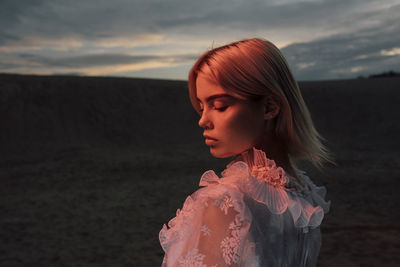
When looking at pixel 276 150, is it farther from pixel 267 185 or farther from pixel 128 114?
pixel 128 114

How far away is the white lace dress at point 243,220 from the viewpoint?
3.72 ft

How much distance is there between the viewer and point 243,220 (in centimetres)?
115

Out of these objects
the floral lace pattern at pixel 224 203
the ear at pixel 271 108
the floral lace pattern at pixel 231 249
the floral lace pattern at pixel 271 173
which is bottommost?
the floral lace pattern at pixel 231 249

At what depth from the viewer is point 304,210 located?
1.31 metres

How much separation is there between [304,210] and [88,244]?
16.8ft

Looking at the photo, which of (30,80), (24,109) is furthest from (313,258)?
(30,80)

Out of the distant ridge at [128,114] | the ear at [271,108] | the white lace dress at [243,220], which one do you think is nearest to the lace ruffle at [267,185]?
the white lace dress at [243,220]

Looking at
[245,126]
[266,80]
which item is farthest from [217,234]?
[266,80]

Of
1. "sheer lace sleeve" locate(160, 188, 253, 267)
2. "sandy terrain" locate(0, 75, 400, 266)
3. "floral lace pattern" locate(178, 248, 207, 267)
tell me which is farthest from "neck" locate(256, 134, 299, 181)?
"sandy terrain" locate(0, 75, 400, 266)

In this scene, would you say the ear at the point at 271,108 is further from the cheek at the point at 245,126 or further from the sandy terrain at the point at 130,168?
the sandy terrain at the point at 130,168

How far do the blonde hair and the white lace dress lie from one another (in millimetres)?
121

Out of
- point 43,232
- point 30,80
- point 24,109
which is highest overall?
point 30,80

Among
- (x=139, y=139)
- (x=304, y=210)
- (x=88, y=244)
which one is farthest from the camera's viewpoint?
(x=139, y=139)

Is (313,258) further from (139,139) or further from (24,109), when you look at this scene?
(24,109)
